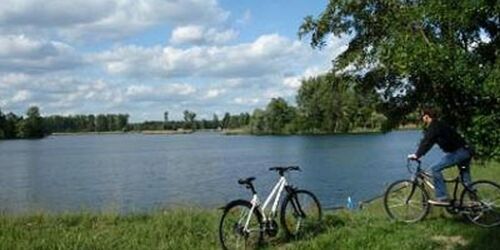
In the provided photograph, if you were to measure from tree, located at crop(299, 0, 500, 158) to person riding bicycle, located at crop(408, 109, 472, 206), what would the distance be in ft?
3.90

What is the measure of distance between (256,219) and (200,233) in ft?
3.71

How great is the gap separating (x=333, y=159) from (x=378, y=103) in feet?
148

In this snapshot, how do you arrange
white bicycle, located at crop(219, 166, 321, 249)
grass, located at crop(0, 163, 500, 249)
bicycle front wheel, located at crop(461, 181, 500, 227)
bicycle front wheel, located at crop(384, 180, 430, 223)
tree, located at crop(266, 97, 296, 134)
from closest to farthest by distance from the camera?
grass, located at crop(0, 163, 500, 249) → white bicycle, located at crop(219, 166, 321, 249) → bicycle front wheel, located at crop(461, 181, 500, 227) → bicycle front wheel, located at crop(384, 180, 430, 223) → tree, located at crop(266, 97, 296, 134)

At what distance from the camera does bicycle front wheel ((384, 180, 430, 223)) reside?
448 inches

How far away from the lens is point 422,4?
509 inches

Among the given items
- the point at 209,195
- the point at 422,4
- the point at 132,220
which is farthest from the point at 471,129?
the point at 209,195

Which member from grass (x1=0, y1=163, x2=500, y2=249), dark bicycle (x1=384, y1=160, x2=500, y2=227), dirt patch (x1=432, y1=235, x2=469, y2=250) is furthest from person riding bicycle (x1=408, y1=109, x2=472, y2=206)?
dirt patch (x1=432, y1=235, x2=469, y2=250)

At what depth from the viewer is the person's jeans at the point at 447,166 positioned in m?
11.1

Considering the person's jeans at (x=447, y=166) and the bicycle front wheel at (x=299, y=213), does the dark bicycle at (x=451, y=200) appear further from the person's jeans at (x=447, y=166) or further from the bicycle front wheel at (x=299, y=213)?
the bicycle front wheel at (x=299, y=213)

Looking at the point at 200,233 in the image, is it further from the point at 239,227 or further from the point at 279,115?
the point at 279,115

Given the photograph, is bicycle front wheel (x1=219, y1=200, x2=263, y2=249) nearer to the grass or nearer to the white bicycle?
the white bicycle

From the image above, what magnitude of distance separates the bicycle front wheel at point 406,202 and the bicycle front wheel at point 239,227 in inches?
102

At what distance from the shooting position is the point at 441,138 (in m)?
11.1

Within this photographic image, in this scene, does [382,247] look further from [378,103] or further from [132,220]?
[378,103]
